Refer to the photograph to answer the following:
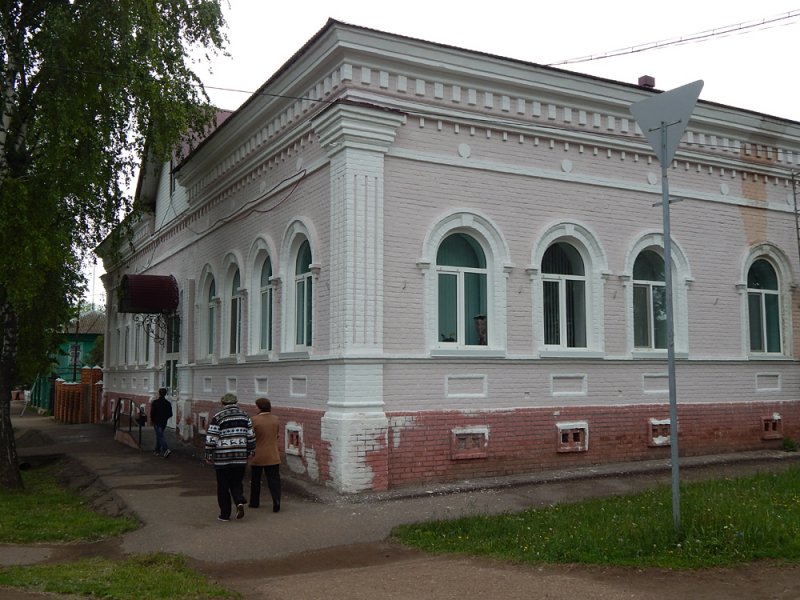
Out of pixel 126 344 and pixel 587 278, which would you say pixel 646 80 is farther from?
pixel 126 344

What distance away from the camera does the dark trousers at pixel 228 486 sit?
31.1 feet

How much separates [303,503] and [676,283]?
7.79m

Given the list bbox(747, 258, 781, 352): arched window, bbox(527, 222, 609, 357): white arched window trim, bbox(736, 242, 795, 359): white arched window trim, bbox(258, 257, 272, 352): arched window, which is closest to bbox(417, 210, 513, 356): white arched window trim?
bbox(527, 222, 609, 357): white arched window trim

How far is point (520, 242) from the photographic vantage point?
12.4 m

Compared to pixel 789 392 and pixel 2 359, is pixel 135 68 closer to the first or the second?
pixel 2 359

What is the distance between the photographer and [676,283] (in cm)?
1396

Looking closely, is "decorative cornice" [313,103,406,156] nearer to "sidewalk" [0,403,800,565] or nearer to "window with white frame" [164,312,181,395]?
"sidewalk" [0,403,800,565]

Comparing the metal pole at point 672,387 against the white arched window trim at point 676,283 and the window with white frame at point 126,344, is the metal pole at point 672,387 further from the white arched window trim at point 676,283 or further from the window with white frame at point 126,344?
the window with white frame at point 126,344

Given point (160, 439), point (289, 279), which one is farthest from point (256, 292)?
point (160, 439)

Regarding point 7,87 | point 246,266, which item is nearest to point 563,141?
point 246,266

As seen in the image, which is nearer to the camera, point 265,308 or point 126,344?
point 265,308

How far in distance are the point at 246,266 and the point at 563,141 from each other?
20.2ft

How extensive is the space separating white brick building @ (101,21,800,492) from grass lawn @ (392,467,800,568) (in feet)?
8.68

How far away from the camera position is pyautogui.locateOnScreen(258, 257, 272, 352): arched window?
1410 centimetres
